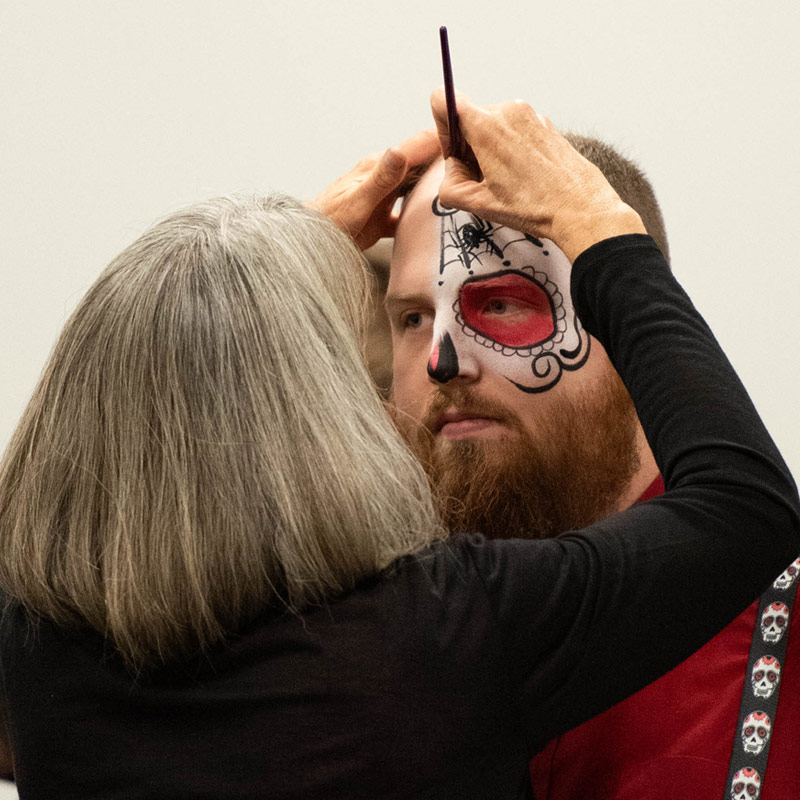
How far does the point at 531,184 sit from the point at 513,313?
0.78 ft

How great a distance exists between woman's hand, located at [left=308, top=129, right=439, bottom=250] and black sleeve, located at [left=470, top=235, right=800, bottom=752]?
50cm

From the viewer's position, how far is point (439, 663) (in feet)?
2.79

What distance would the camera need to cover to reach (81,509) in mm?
916

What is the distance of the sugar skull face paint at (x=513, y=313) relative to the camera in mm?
1341

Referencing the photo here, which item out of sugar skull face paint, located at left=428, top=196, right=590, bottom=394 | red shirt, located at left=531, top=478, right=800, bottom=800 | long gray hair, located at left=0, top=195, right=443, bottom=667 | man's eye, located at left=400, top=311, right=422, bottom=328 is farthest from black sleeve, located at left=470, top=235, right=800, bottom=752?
man's eye, located at left=400, top=311, right=422, bottom=328

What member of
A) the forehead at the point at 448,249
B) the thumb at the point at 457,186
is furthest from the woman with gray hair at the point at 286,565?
the forehead at the point at 448,249

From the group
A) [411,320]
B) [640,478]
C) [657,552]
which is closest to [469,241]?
[411,320]

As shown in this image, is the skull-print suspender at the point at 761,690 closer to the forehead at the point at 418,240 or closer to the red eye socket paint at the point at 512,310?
the red eye socket paint at the point at 512,310

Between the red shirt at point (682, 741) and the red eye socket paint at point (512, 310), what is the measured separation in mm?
398

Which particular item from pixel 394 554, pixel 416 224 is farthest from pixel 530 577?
pixel 416 224

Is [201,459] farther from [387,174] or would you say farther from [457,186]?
[387,174]

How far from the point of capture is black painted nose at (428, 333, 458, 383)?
4.32 ft

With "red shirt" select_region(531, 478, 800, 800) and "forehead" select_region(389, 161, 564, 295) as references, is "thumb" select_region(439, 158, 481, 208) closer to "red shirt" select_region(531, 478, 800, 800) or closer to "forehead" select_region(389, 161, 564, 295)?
"forehead" select_region(389, 161, 564, 295)

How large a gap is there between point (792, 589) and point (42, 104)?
5.02ft
